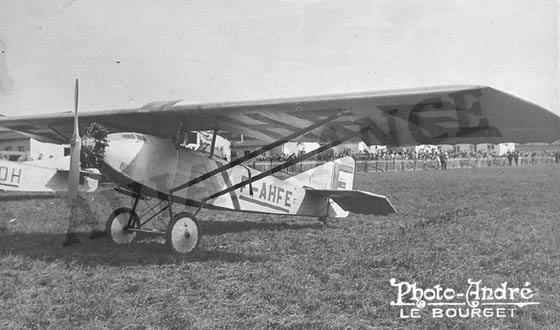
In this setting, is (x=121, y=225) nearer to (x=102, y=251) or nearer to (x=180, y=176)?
(x=102, y=251)

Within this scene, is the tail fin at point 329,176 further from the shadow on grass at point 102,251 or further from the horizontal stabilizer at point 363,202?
the shadow on grass at point 102,251

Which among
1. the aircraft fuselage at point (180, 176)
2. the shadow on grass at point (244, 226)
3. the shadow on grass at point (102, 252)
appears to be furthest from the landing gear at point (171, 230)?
the shadow on grass at point (244, 226)

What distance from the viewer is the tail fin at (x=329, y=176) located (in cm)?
869

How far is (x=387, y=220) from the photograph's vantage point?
29.5ft

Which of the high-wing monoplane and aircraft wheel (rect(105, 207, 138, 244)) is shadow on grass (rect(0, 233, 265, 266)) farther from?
the high-wing monoplane

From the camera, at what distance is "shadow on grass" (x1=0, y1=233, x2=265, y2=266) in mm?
5781

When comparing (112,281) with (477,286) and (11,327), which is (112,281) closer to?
(11,327)

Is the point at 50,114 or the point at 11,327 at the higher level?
the point at 50,114

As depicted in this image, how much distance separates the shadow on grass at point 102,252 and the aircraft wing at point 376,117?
1703 millimetres

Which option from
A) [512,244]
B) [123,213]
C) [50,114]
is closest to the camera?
[512,244]

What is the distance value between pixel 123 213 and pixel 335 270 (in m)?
3.52

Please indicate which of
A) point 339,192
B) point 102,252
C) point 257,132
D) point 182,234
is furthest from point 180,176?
point 339,192

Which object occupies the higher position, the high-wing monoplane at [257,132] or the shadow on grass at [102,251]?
the high-wing monoplane at [257,132]

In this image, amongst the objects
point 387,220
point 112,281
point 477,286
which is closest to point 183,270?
point 112,281
